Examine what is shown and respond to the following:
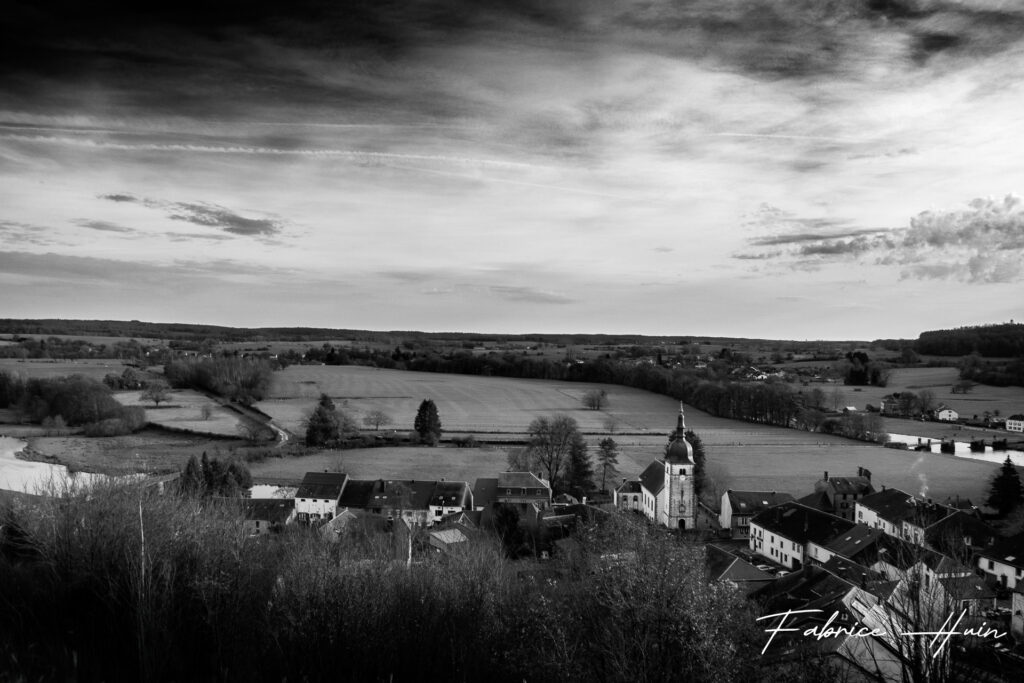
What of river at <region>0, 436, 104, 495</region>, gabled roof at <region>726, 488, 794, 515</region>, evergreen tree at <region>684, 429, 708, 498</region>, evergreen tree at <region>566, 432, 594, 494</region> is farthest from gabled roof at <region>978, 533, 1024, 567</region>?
river at <region>0, 436, 104, 495</region>

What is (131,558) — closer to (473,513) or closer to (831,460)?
(473,513)

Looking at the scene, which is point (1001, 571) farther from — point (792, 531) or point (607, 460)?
point (607, 460)

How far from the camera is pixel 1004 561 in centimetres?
2459

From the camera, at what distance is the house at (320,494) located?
34094 mm

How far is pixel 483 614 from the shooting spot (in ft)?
36.3

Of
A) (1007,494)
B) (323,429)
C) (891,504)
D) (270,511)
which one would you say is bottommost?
(270,511)

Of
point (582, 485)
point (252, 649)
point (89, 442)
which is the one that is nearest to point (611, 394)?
point (582, 485)

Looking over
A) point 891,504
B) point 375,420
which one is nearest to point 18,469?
point 375,420

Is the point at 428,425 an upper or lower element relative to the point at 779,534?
upper

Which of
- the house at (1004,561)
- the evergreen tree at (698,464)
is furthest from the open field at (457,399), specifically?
the house at (1004,561)

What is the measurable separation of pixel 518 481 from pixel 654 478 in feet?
25.0

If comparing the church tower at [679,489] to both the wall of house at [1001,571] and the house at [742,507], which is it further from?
the wall of house at [1001,571]

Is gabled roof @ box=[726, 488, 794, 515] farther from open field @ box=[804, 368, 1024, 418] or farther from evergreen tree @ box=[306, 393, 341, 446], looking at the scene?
open field @ box=[804, 368, 1024, 418]

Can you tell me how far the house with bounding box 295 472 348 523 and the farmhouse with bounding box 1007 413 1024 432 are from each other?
196 feet
